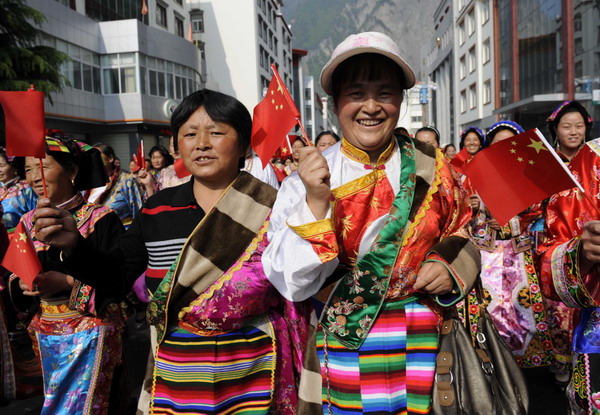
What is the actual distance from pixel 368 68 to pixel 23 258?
178 centimetres

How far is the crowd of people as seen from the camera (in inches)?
68.6

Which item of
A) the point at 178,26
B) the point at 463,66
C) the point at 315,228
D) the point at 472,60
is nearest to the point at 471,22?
the point at 472,60

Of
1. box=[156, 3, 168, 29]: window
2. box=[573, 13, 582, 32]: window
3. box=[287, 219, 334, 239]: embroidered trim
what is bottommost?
box=[287, 219, 334, 239]: embroidered trim

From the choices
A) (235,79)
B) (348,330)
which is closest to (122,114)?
(235,79)

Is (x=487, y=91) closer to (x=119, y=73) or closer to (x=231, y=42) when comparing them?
(x=231, y=42)

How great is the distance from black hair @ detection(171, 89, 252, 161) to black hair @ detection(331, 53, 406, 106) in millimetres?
536

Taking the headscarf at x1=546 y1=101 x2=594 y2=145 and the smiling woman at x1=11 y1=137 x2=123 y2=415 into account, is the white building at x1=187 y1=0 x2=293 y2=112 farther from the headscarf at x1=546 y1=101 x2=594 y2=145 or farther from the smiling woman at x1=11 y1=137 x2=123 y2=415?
the smiling woman at x1=11 y1=137 x2=123 y2=415

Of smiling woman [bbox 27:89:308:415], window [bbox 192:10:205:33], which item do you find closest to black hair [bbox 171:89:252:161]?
smiling woman [bbox 27:89:308:415]

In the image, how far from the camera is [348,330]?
1.77m

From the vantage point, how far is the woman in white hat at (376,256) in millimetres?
1723

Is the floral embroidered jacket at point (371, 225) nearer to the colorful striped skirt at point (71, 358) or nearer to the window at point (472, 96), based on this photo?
the colorful striped skirt at point (71, 358)

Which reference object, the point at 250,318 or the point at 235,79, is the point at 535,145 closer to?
the point at 250,318

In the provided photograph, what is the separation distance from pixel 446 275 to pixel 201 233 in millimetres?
963

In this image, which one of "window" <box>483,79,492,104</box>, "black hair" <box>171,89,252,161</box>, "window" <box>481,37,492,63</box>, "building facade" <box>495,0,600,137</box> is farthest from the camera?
"window" <box>481,37,492,63</box>
